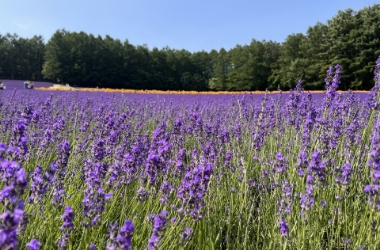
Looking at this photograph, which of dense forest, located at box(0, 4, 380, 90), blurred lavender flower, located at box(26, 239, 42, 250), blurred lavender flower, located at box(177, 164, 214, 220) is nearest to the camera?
blurred lavender flower, located at box(26, 239, 42, 250)

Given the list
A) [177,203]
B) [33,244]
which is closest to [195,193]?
[177,203]

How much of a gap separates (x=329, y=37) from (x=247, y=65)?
10172mm

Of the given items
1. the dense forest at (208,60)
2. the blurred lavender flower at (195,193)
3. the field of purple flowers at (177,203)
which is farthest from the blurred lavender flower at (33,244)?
the dense forest at (208,60)

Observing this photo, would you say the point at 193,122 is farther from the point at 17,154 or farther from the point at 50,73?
the point at 50,73

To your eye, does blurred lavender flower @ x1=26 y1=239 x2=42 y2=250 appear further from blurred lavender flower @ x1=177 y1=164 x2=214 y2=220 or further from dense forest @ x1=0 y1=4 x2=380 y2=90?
dense forest @ x1=0 y1=4 x2=380 y2=90

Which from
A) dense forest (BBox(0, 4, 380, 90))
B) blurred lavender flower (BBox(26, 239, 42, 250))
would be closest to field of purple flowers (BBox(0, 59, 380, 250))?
blurred lavender flower (BBox(26, 239, 42, 250))

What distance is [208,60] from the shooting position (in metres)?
52.3

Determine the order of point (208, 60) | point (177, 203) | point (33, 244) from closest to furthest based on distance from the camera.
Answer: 1. point (33, 244)
2. point (177, 203)
3. point (208, 60)

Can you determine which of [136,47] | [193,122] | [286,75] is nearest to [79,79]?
[136,47]

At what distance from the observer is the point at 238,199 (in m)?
2.69

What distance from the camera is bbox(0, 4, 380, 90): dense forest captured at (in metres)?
30.2

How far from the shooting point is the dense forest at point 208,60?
30234mm

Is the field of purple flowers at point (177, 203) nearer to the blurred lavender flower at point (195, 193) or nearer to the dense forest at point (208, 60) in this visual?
the blurred lavender flower at point (195, 193)

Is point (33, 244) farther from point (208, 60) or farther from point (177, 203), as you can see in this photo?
point (208, 60)
